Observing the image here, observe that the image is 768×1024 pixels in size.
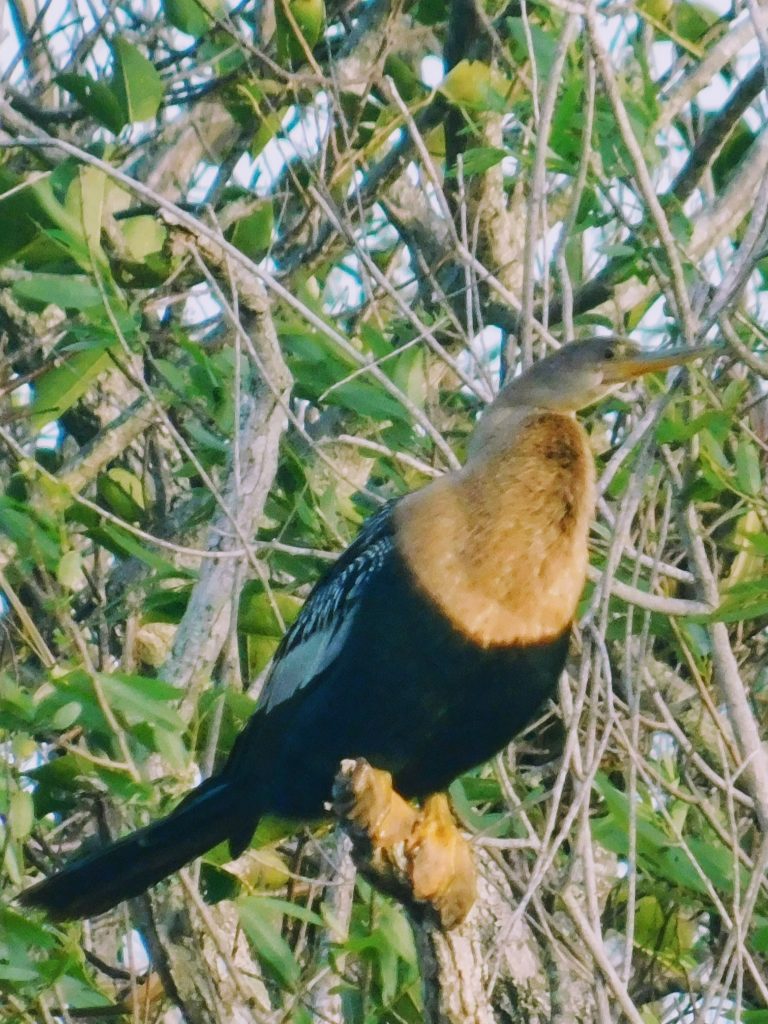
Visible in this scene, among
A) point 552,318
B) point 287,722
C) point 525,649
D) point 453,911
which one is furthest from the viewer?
point 552,318

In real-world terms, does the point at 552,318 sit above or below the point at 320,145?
below

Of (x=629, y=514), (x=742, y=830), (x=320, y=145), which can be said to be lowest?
(x=742, y=830)

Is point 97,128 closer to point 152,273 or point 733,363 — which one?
point 152,273

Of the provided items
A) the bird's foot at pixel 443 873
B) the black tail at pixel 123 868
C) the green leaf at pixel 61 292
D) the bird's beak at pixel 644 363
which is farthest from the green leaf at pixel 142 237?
the bird's foot at pixel 443 873

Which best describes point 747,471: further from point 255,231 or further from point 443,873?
point 255,231

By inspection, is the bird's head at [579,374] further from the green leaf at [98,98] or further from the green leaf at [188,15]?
the green leaf at [188,15]

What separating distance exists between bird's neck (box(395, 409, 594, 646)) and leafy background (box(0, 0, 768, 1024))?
0.27 feet

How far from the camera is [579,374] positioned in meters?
3.10

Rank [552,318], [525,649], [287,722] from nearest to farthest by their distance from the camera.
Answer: [525,649] < [287,722] < [552,318]

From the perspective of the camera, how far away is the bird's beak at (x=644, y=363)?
2.88 meters

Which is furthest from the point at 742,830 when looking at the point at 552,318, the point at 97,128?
the point at 97,128

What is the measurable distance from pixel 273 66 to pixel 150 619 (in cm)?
121

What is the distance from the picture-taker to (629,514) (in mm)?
2473

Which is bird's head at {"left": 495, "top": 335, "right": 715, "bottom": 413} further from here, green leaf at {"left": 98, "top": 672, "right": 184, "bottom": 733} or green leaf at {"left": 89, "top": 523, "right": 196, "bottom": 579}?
green leaf at {"left": 98, "top": 672, "right": 184, "bottom": 733}
